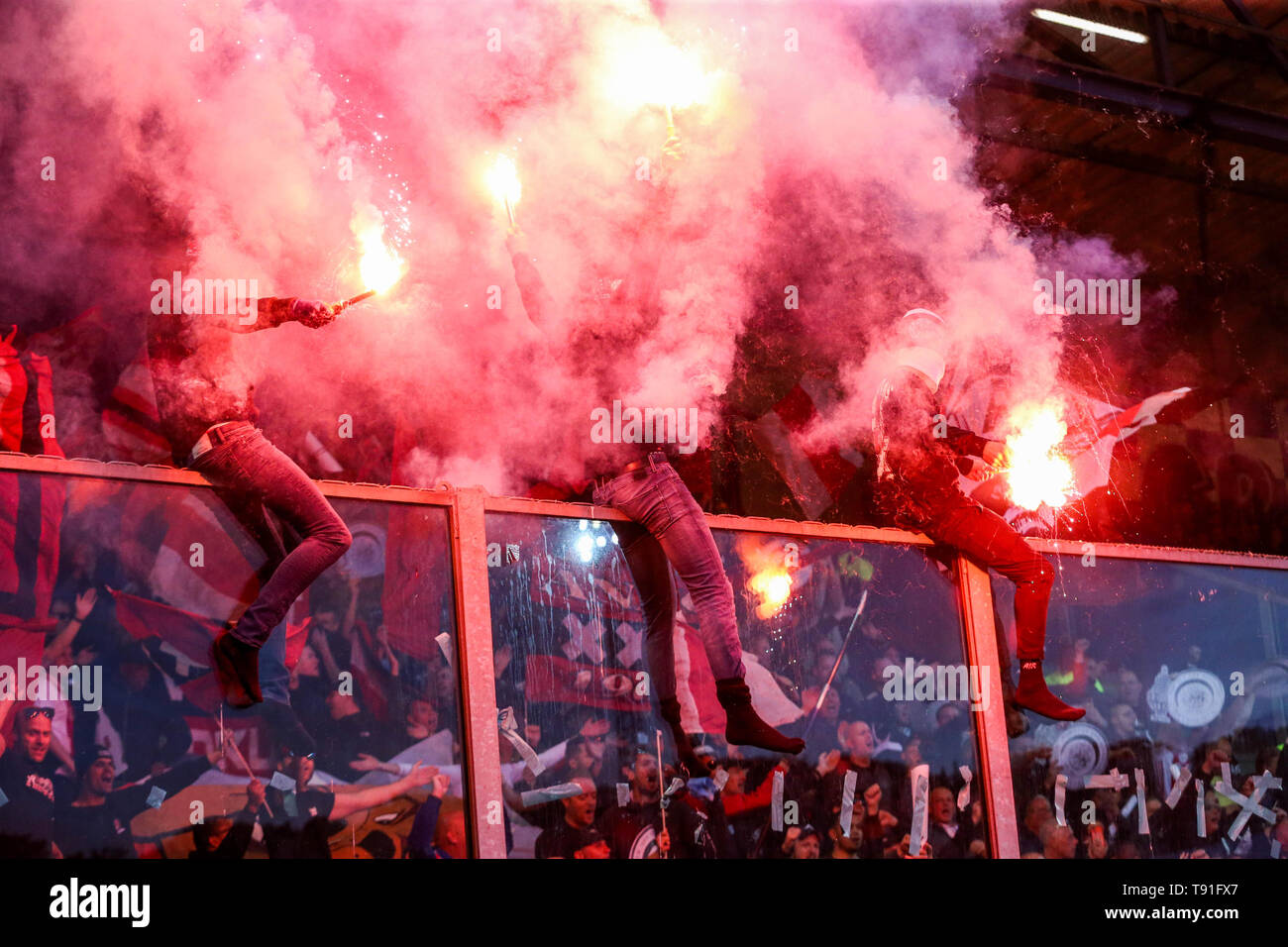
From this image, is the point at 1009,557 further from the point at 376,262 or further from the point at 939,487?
the point at 376,262

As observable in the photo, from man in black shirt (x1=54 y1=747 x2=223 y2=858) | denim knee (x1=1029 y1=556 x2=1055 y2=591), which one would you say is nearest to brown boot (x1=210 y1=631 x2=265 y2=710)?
man in black shirt (x1=54 y1=747 x2=223 y2=858)

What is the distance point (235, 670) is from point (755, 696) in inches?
59.5

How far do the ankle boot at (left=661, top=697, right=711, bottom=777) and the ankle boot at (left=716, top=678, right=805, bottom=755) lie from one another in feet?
0.39

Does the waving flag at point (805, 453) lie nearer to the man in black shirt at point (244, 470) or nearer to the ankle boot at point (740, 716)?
the ankle boot at point (740, 716)

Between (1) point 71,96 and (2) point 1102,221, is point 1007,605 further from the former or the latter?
(1) point 71,96

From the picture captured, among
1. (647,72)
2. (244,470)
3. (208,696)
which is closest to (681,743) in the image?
(208,696)

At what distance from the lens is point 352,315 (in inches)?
141

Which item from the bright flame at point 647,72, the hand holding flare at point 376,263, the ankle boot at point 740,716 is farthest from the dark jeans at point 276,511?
the bright flame at point 647,72

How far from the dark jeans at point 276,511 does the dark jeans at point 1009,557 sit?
1.93 metres

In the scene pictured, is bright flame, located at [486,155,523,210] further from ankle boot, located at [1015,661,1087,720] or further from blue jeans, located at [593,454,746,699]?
ankle boot, located at [1015,661,1087,720]

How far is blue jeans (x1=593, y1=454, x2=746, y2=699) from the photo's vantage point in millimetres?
3645

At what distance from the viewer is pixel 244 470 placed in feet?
11.0

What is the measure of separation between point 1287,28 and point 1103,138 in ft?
3.35

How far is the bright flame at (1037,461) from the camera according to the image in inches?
162
